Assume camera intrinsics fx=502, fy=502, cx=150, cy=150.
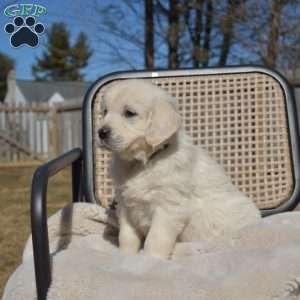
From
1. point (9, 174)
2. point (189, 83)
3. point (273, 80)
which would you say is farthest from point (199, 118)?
point (9, 174)

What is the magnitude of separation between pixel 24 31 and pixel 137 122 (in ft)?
4.41

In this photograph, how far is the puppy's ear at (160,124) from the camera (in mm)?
1798

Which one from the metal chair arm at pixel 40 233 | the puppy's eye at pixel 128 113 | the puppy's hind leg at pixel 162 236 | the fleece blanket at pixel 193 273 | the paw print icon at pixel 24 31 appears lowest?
the puppy's hind leg at pixel 162 236

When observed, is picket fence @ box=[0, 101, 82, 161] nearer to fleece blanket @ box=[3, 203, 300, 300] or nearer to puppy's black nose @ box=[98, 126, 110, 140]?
puppy's black nose @ box=[98, 126, 110, 140]

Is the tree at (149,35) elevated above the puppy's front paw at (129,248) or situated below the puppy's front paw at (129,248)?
above

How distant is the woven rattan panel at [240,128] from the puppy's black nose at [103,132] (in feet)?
1.93

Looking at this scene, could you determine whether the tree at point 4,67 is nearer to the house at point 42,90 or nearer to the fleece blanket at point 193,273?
the house at point 42,90

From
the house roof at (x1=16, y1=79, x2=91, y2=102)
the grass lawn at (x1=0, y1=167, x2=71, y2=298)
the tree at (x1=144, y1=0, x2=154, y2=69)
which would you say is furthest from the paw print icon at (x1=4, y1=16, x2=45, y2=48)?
the house roof at (x1=16, y1=79, x2=91, y2=102)

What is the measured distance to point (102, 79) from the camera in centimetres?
250

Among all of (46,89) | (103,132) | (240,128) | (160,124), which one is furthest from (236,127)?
(46,89)

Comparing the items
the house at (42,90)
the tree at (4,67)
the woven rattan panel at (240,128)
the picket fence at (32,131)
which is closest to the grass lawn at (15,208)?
the woven rattan panel at (240,128)

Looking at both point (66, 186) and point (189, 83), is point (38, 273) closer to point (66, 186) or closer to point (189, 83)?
point (189, 83)

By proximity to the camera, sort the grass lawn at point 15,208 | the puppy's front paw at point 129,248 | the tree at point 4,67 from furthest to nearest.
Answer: the tree at point 4,67, the grass lawn at point 15,208, the puppy's front paw at point 129,248

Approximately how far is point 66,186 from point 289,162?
5.16m
